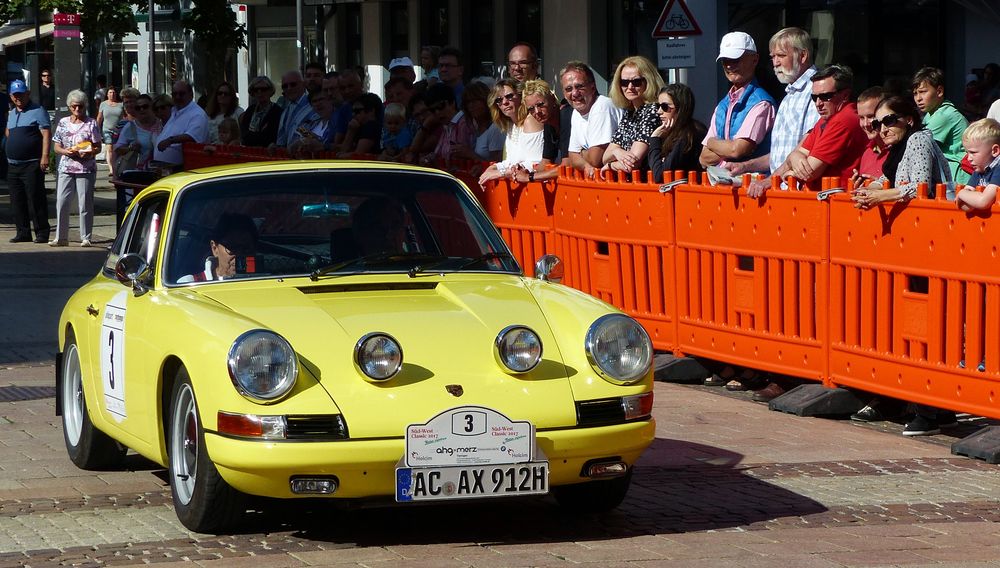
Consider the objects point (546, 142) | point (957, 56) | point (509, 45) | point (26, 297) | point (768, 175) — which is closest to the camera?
point (768, 175)

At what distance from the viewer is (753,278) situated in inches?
428

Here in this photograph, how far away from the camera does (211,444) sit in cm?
642

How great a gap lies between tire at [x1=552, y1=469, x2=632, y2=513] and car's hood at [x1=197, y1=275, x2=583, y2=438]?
62 centimetres

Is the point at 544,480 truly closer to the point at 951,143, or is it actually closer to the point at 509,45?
the point at 951,143

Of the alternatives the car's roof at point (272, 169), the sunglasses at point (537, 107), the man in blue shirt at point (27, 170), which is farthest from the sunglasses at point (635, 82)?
the man in blue shirt at point (27, 170)

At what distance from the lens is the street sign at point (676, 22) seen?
16328 mm

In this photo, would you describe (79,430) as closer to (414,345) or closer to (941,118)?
(414,345)

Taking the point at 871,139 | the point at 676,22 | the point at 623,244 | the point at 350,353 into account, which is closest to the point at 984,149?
the point at 871,139

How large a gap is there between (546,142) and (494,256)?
5.55 m

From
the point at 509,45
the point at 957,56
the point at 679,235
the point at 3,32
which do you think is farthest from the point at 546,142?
the point at 3,32

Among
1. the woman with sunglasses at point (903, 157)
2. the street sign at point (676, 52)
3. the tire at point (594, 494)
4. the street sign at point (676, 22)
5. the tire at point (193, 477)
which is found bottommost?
the tire at point (594, 494)

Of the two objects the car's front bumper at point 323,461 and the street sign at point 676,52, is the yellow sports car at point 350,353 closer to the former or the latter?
the car's front bumper at point 323,461

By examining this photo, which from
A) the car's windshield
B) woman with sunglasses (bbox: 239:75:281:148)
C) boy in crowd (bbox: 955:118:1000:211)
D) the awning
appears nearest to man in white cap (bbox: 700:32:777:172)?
boy in crowd (bbox: 955:118:1000:211)

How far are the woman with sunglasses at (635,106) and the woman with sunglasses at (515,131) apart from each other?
0.99 m
